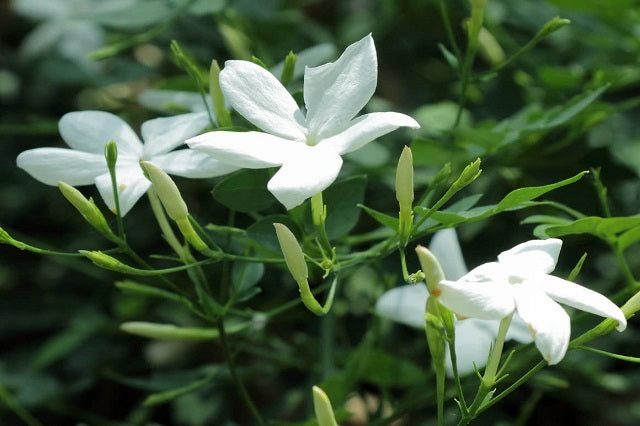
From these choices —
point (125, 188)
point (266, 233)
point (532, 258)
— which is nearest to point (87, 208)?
point (125, 188)

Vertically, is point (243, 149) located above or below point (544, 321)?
above

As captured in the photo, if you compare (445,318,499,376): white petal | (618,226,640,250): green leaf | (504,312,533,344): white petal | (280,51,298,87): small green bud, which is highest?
(280,51,298,87): small green bud

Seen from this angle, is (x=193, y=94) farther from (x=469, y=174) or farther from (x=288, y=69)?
(x=469, y=174)

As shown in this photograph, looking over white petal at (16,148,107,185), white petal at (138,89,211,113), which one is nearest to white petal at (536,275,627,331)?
white petal at (16,148,107,185)

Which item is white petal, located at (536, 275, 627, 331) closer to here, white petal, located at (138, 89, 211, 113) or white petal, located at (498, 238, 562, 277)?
white petal, located at (498, 238, 562, 277)

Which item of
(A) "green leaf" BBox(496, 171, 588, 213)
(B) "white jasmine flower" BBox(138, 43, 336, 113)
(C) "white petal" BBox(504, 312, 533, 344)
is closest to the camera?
(A) "green leaf" BBox(496, 171, 588, 213)

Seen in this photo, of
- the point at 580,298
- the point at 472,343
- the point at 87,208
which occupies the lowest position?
the point at 472,343

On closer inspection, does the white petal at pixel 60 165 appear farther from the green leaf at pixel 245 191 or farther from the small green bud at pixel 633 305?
the small green bud at pixel 633 305
